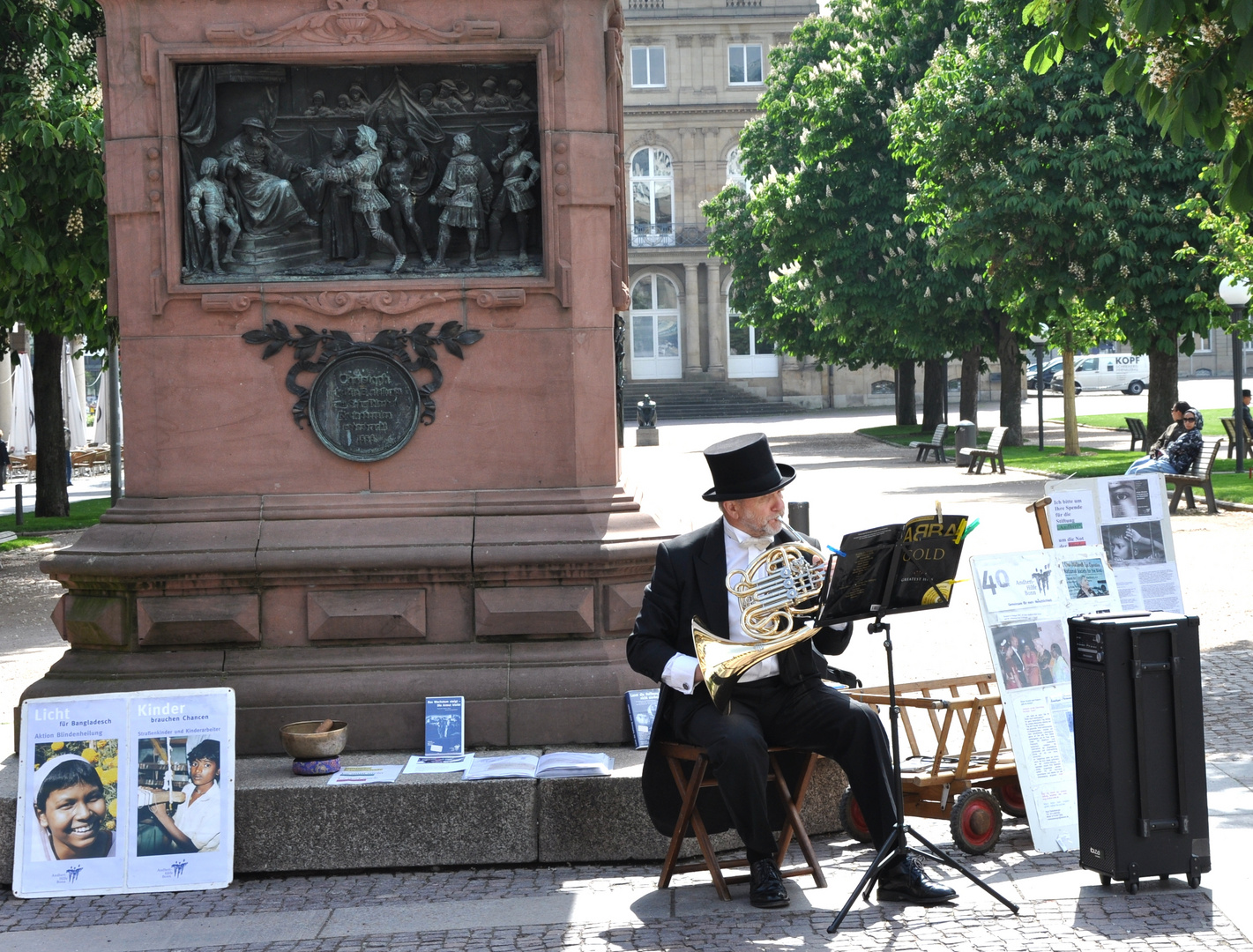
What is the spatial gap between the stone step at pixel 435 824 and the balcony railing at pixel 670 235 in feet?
207

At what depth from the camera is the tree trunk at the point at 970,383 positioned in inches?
1542

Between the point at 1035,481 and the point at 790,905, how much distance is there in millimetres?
21676

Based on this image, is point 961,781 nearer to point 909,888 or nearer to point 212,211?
point 909,888

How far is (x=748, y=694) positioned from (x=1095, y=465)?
23.9 metres

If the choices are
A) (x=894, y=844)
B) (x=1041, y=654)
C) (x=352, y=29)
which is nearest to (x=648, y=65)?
(x=352, y=29)

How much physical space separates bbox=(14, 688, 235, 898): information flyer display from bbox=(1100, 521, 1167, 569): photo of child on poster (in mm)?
4132

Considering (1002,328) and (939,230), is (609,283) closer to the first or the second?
(939,230)

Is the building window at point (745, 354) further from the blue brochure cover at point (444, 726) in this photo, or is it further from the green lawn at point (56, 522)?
the blue brochure cover at point (444, 726)

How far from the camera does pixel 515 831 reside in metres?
6.28

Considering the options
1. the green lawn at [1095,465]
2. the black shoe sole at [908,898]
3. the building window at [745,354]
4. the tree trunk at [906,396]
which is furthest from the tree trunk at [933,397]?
the black shoe sole at [908,898]

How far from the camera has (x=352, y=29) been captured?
737 centimetres

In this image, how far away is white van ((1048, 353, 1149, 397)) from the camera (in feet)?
238

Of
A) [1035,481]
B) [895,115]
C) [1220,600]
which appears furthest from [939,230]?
[1220,600]

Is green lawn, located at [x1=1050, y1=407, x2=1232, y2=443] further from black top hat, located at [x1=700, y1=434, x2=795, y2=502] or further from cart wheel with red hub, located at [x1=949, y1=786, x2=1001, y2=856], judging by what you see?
black top hat, located at [x1=700, y1=434, x2=795, y2=502]
